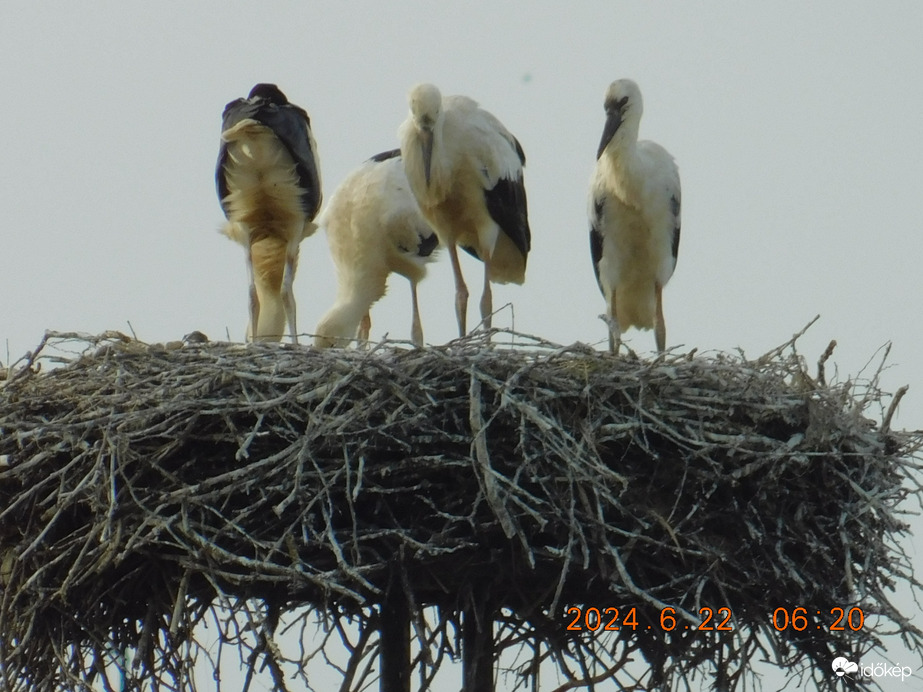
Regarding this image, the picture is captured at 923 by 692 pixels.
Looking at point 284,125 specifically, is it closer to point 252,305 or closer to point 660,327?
point 252,305

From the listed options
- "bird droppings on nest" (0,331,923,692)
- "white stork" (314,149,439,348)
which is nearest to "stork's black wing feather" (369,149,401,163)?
"white stork" (314,149,439,348)

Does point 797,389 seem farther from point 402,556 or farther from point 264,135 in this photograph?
point 264,135

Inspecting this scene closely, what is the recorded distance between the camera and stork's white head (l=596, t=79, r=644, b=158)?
8055mm

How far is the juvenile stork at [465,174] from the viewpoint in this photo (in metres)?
7.52

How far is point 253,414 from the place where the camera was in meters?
5.63

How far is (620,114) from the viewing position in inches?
318

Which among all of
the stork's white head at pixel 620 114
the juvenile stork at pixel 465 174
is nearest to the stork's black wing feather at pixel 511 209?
the juvenile stork at pixel 465 174

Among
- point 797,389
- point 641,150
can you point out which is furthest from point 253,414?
point 641,150

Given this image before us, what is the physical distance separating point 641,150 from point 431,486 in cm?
304

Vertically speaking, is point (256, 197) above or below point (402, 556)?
above

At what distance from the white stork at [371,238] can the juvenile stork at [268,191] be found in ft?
0.73

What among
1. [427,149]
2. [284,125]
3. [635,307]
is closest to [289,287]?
[284,125]

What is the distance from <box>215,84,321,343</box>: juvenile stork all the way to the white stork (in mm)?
222

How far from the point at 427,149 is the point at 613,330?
1.50 m
